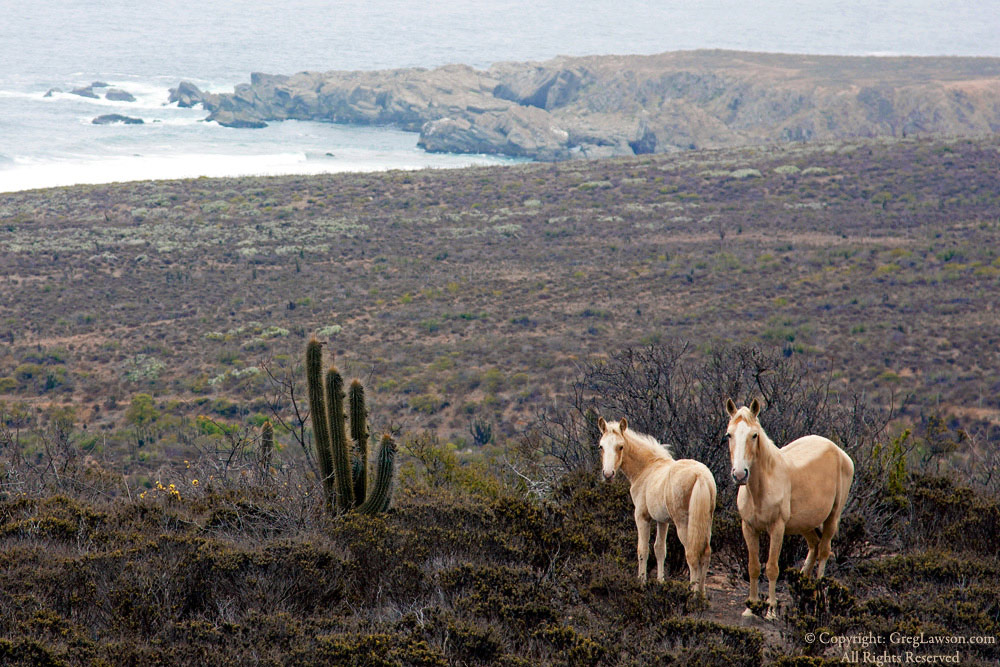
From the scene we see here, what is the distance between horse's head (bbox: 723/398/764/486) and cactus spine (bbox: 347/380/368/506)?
423 cm

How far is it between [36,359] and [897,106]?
78.2 m

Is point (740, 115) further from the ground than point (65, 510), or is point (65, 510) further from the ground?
point (740, 115)

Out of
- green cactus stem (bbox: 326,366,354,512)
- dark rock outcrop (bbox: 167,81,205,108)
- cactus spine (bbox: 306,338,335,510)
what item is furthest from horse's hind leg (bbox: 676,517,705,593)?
dark rock outcrop (bbox: 167,81,205,108)

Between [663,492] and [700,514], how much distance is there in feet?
1.08

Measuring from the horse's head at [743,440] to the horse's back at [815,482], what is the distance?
1.73 feet

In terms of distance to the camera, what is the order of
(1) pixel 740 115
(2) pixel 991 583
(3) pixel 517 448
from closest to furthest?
(2) pixel 991 583 < (3) pixel 517 448 < (1) pixel 740 115

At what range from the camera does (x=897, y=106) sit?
3051 inches

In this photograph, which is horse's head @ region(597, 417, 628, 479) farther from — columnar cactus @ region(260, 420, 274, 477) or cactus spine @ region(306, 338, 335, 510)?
columnar cactus @ region(260, 420, 274, 477)

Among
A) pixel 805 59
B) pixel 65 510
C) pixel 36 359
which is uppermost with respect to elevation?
pixel 805 59

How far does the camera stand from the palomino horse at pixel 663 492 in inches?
232

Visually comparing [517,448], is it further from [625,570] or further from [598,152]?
[598,152]

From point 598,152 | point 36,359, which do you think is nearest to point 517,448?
point 36,359

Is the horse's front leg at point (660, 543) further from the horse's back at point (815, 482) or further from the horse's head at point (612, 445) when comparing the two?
the horse's back at point (815, 482)

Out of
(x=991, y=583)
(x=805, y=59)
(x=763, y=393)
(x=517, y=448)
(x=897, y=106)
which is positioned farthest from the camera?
(x=805, y=59)
